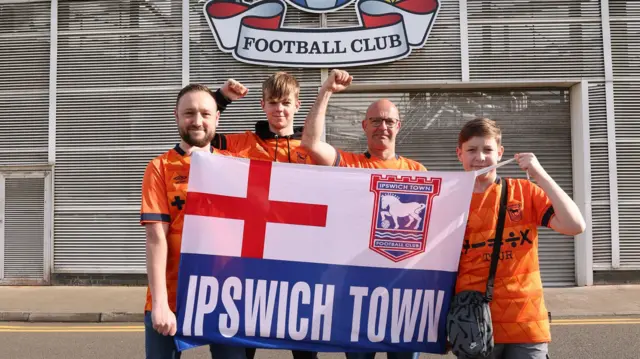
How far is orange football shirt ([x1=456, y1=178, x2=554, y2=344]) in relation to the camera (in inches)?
96.7

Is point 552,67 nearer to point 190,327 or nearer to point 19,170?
point 190,327

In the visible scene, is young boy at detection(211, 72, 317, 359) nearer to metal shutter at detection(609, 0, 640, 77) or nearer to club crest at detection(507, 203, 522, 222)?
club crest at detection(507, 203, 522, 222)

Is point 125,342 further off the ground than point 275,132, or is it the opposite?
point 275,132

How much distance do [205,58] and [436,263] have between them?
842cm

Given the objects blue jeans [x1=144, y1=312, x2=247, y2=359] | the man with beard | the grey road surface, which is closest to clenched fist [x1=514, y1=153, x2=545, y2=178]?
the man with beard

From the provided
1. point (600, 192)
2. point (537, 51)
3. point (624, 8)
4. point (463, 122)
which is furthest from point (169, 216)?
point (624, 8)

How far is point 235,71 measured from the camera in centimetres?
1012

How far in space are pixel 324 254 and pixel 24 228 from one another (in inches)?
377

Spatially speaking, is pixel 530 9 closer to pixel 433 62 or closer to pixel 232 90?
pixel 433 62

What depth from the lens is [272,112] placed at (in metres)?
2.97

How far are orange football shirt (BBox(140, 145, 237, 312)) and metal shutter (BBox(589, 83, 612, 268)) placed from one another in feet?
29.7

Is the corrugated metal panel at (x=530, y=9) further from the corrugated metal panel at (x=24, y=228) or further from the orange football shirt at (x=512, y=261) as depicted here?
the corrugated metal panel at (x=24, y=228)

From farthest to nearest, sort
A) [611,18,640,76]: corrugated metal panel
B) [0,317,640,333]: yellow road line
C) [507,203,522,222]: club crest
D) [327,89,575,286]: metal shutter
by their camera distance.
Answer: [327,89,575,286]: metal shutter < [611,18,640,76]: corrugated metal panel < [0,317,640,333]: yellow road line < [507,203,522,222]: club crest

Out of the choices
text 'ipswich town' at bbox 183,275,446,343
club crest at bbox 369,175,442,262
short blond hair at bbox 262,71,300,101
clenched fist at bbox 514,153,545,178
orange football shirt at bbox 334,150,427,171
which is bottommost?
text 'ipswich town' at bbox 183,275,446,343
